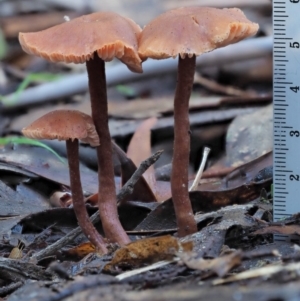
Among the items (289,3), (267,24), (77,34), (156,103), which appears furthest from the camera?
(267,24)

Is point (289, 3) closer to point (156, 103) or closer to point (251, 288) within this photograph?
point (251, 288)

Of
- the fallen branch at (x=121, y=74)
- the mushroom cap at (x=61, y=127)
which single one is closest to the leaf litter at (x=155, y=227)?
the mushroom cap at (x=61, y=127)

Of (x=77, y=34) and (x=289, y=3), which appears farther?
(x=289, y=3)

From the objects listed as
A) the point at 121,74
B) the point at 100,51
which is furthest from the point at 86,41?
the point at 121,74

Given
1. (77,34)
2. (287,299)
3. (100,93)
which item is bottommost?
(287,299)

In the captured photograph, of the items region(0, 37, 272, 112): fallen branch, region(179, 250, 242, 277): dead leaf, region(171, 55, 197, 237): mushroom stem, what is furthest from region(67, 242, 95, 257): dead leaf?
region(0, 37, 272, 112): fallen branch

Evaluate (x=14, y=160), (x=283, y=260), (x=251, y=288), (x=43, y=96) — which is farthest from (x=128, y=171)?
(x=43, y=96)

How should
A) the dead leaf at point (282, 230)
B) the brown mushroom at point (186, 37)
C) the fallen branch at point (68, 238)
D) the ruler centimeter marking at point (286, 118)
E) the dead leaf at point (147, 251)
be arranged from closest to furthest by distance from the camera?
the dead leaf at point (147, 251) < the brown mushroom at point (186, 37) < the dead leaf at point (282, 230) < the fallen branch at point (68, 238) < the ruler centimeter marking at point (286, 118)

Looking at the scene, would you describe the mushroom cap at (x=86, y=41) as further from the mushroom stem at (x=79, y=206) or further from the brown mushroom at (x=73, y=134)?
the mushroom stem at (x=79, y=206)
